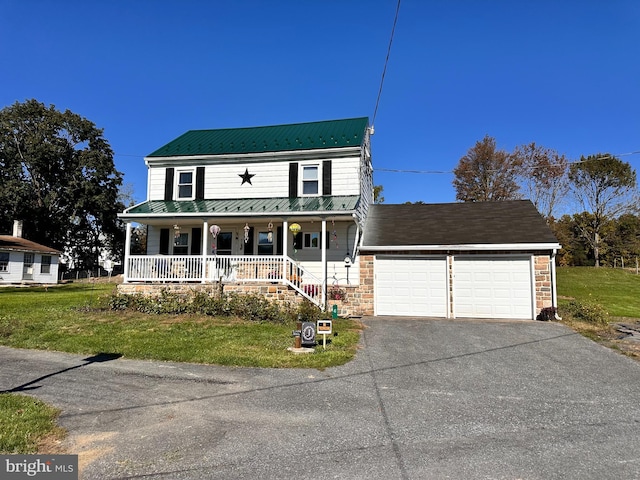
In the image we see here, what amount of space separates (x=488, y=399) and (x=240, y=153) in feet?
42.4

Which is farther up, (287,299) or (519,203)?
(519,203)

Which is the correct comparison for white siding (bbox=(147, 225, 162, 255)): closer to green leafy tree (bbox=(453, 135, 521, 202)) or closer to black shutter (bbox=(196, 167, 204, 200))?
black shutter (bbox=(196, 167, 204, 200))

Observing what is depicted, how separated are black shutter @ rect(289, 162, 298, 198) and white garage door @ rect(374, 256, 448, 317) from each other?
170 inches

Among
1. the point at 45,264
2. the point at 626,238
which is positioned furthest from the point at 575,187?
the point at 45,264

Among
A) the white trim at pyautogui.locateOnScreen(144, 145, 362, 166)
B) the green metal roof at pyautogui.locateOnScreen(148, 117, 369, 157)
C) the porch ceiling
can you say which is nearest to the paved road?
the porch ceiling

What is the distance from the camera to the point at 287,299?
40.7ft

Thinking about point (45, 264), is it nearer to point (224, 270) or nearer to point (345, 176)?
point (224, 270)

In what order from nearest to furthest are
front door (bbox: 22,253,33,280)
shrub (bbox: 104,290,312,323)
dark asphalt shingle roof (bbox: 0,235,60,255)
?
shrub (bbox: 104,290,312,323), dark asphalt shingle roof (bbox: 0,235,60,255), front door (bbox: 22,253,33,280)

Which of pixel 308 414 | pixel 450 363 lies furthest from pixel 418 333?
pixel 308 414

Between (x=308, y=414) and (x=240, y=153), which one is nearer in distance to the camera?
(x=308, y=414)

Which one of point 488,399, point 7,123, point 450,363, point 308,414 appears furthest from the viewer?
point 7,123

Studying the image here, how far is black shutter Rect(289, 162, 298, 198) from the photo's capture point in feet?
49.4

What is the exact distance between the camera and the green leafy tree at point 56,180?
33719 millimetres

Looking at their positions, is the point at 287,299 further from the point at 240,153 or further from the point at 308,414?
the point at 308,414
